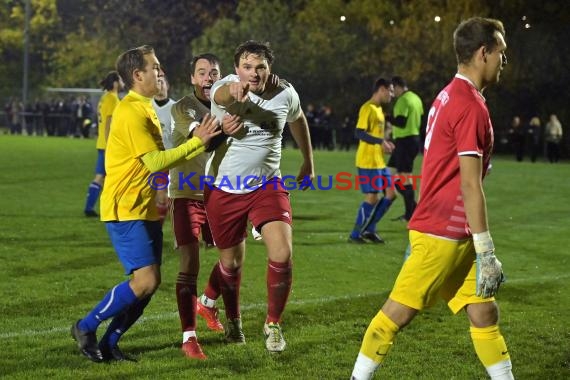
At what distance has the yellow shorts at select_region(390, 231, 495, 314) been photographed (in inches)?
195

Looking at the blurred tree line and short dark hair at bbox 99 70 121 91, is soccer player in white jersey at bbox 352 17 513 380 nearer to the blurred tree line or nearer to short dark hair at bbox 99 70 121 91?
short dark hair at bbox 99 70 121 91

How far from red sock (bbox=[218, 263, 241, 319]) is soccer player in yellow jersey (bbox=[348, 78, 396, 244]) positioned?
607cm

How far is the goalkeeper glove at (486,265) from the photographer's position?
187 inches

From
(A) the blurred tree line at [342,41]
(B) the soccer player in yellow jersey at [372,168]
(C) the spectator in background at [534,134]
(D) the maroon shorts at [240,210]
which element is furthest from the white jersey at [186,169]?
(A) the blurred tree line at [342,41]

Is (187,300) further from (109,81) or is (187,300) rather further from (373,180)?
(109,81)

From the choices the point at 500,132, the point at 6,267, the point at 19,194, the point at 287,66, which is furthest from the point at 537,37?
the point at 6,267

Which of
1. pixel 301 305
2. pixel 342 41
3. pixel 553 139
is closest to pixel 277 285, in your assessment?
pixel 301 305

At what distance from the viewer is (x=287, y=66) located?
161 ft

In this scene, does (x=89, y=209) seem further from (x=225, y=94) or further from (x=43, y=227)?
(x=225, y=94)

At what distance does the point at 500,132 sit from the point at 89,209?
2837cm

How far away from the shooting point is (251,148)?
684 centimetres

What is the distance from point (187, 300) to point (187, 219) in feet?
2.40

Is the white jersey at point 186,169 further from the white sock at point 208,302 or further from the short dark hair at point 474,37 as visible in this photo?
the short dark hair at point 474,37

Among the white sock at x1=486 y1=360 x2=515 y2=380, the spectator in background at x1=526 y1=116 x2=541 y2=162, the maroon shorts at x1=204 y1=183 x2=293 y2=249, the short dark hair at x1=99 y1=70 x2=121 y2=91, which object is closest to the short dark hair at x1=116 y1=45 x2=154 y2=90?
the maroon shorts at x1=204 y1=183 x2=293 y2=249
